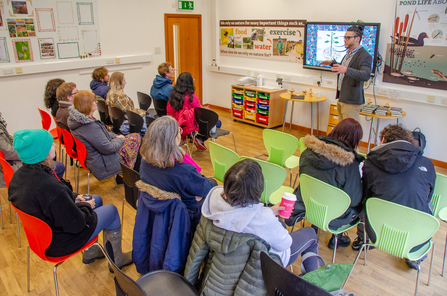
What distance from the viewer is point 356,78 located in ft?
Answer: 14.6

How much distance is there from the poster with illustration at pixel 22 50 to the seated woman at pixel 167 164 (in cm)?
435

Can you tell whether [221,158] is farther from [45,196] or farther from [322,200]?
[45,196]

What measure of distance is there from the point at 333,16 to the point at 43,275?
5303mm

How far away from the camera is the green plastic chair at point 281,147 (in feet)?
10.7

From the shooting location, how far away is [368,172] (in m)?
2.43

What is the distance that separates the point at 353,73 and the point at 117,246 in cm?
364

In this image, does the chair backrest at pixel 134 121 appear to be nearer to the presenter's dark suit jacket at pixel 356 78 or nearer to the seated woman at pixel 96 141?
the seated woman at pixel 96 141

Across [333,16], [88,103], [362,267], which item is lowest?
[362,267]

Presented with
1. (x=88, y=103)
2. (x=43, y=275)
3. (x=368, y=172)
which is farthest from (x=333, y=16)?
(x=43, y=275)

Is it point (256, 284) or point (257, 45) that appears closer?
point (256, 284)

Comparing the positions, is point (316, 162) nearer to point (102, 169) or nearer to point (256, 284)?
point (256, 284)

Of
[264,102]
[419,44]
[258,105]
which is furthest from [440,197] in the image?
[258,105]

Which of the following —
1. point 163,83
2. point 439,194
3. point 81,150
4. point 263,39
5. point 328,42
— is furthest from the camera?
point 263,39

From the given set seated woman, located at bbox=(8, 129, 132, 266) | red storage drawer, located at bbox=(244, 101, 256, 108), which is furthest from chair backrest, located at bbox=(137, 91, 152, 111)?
seated woman, located at bbox=(8, 129, 132, 266)
